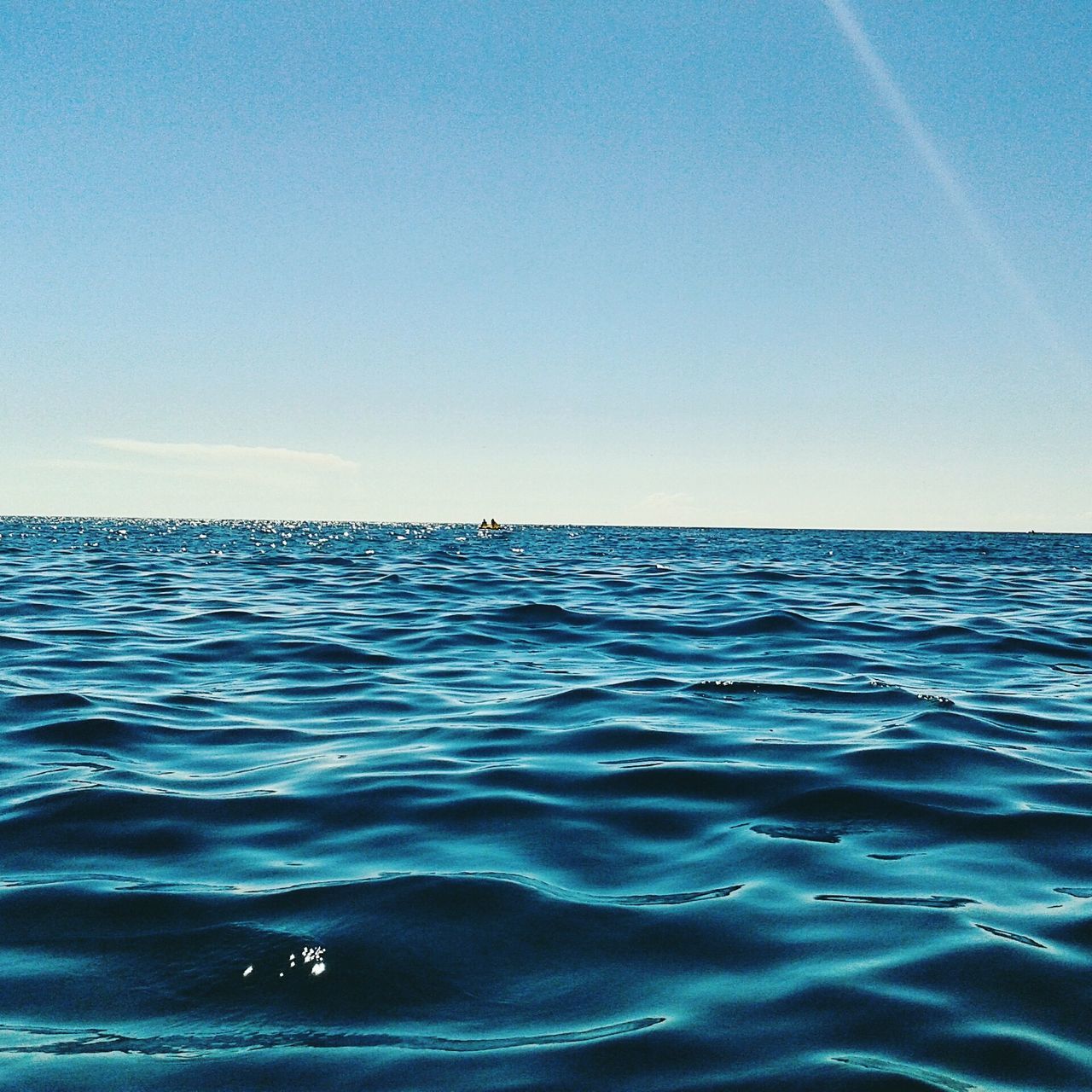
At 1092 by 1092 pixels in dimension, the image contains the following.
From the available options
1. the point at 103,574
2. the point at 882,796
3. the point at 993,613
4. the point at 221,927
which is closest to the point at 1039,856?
the point at 882,796

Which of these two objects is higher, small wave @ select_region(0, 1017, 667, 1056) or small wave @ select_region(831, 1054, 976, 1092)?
small wave @ select_region(831, 1054, 976, 1092)

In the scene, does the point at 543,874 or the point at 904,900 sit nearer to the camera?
the point at 904,900

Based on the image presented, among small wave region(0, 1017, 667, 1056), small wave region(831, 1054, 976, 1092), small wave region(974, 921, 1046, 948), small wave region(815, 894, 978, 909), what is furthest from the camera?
small wave region(815, 894, 978, 909)

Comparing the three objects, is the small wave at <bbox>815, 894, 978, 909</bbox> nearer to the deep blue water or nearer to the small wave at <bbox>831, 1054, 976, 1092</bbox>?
the deep blue water

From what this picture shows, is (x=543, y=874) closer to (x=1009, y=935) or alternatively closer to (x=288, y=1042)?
(x=288, y=1042)

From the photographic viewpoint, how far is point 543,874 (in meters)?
4.19

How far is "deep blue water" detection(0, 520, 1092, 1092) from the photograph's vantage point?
9.16 ft

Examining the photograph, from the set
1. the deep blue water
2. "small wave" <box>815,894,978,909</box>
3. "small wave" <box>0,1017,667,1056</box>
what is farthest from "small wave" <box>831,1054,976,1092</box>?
"small wave" <box>815,894,978,909</box>

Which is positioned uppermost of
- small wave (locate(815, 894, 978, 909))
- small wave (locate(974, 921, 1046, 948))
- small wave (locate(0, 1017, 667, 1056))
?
small wave (locate(974, 921, 1046, 948))

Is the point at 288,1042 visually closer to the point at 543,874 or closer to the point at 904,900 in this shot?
the point at 543,874

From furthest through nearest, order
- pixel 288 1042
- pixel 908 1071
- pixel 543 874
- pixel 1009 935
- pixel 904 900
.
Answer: pixel 543 874
pixel 904 900
pixel 1009 935
pixel 288 1042
pixel 908 1071

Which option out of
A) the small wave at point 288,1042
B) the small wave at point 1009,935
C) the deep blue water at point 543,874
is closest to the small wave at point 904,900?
the deep blue water at point 543,874

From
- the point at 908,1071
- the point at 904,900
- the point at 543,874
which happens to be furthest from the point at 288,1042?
the point at 904,900

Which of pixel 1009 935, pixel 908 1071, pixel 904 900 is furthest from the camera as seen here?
pixel 904 900
